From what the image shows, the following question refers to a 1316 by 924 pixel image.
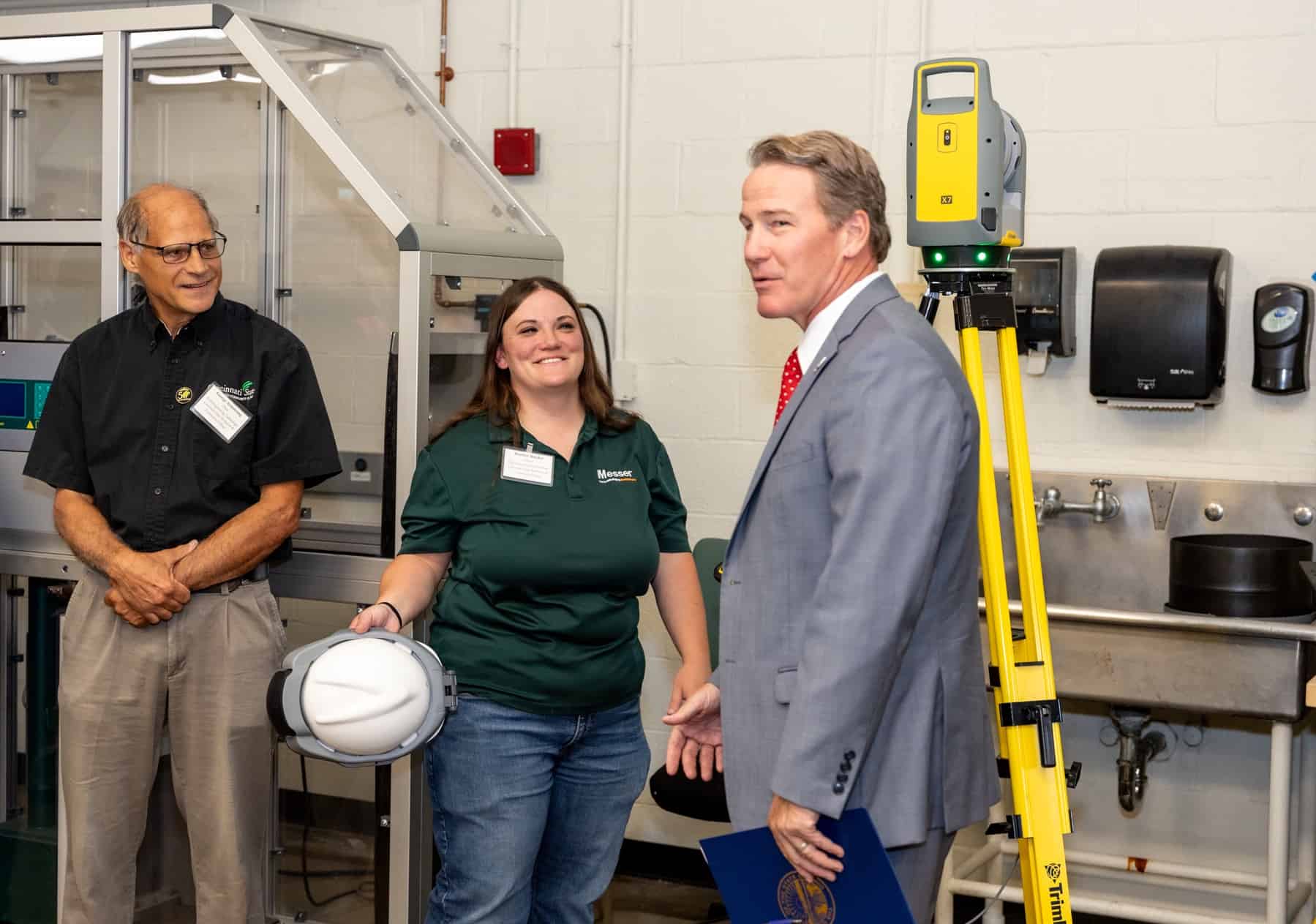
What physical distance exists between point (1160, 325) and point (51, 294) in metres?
2.54

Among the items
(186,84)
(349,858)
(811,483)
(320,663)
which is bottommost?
(349,858)

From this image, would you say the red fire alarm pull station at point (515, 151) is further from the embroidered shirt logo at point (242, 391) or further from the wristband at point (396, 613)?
the wristband at point (396, 613)

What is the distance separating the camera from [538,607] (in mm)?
2312

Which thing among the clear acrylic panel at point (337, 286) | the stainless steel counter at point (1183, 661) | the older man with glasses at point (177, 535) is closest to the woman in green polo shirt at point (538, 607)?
the older man with glasses at point (177, 535)

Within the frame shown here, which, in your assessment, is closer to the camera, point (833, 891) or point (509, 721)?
point (833, 891)

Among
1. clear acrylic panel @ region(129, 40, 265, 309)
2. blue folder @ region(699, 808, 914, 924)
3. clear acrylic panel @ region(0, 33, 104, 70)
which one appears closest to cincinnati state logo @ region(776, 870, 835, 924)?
blue folder @ region(699, 808, 914, 924)

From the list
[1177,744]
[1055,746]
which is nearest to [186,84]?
[1055,746]

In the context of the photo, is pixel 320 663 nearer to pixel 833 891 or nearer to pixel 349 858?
pixel 833 891

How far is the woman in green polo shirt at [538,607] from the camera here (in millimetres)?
2287

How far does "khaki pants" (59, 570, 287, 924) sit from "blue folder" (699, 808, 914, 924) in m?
1.30

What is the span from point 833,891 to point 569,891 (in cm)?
89


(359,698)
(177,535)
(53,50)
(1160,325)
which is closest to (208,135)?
(53,50)

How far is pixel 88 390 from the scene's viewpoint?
108 inches

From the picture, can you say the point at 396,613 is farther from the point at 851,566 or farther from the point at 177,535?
the point at 851,566
